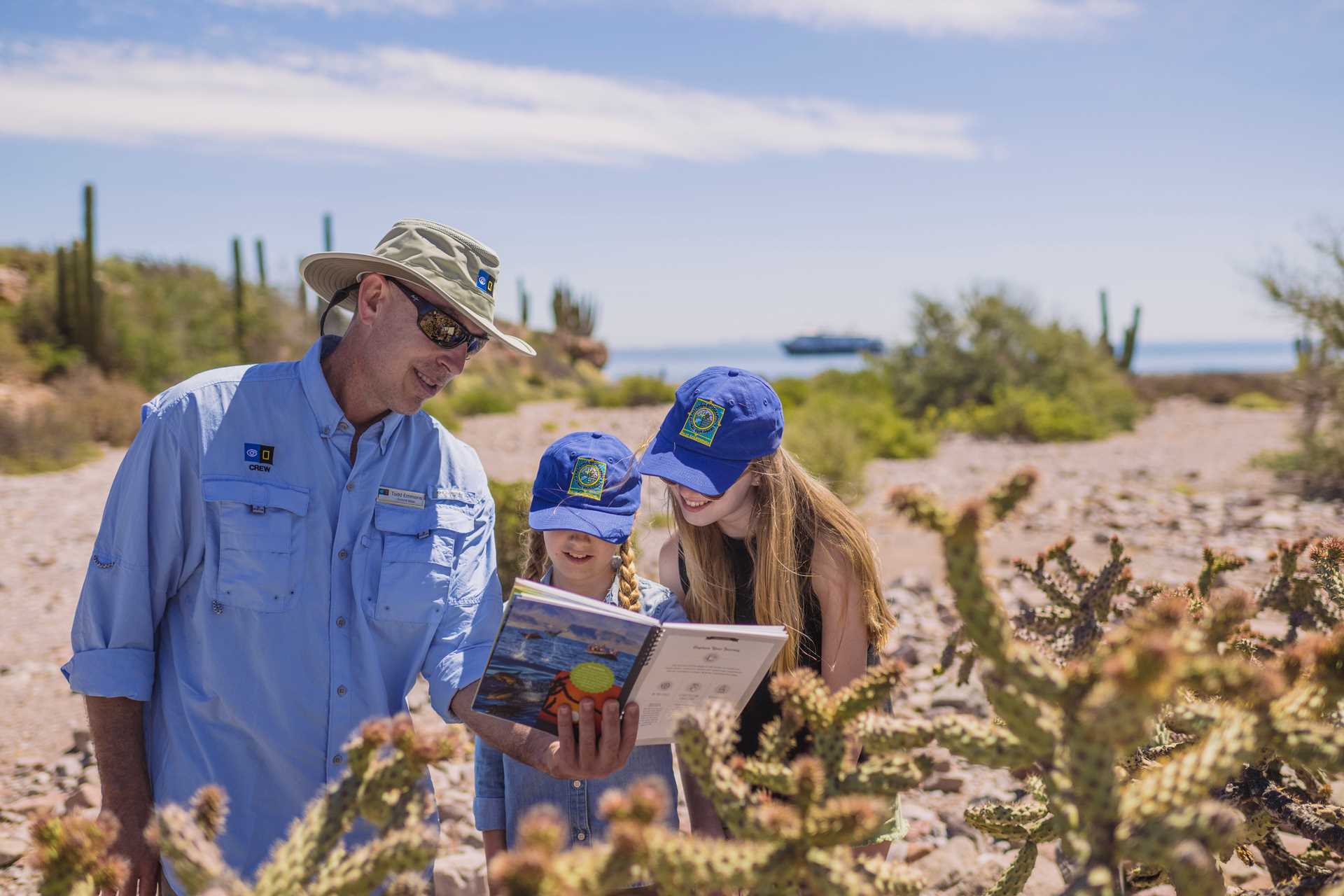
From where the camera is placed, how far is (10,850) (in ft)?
12.7

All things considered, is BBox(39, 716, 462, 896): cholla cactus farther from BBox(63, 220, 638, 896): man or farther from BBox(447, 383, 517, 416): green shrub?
BBox(447, 383, 517, 416): green shrub

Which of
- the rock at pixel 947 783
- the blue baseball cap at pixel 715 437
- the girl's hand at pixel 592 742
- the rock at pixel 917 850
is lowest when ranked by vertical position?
the rock at pixel 947 783

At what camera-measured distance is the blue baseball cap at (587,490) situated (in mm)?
2805

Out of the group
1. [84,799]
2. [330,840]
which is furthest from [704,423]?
[84,799]

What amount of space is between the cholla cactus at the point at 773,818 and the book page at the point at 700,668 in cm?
36

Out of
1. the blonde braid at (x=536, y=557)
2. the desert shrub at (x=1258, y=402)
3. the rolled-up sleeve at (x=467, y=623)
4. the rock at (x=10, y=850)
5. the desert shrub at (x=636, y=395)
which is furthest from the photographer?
the desert shrub at (x=1258, y=402)

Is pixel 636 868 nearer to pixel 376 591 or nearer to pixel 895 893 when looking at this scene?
pixel 895 893

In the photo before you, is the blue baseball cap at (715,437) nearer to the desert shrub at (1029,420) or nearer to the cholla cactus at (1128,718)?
the cholla cactus at (1128,718)

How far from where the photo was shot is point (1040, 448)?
63.0 feet

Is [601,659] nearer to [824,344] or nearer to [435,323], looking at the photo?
[435,323]

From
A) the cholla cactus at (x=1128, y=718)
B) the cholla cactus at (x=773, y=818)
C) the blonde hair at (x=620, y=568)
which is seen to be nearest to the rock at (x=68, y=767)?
the blonde hair at (x=620, y=568)

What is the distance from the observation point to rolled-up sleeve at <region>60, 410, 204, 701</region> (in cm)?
222

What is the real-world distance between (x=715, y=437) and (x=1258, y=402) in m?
33.7

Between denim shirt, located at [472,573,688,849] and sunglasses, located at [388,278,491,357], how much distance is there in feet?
3.12
